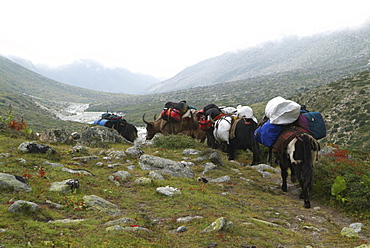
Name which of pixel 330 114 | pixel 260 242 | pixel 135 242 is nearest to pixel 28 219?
pixel 135 242

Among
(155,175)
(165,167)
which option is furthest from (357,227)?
(165,167)

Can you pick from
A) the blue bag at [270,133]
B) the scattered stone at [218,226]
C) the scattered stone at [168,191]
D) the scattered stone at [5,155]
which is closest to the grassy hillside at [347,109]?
the blue bag at [270,133]

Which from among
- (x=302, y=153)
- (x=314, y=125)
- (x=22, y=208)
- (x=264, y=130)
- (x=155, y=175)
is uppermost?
(x=314, y=125)

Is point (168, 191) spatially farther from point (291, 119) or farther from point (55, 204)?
point (291, 119)

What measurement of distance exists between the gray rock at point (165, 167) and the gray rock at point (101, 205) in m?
3.67

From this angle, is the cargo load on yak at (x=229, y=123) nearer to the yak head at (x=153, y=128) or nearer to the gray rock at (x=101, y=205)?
the yak head at (x=153, y=128)

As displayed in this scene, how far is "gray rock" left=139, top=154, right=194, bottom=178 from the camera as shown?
9.69 m

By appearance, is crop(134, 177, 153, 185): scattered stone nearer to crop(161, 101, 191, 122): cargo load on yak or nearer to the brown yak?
the brown yak

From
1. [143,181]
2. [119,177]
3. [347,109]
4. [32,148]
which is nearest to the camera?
[143,181]

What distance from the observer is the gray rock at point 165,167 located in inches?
381

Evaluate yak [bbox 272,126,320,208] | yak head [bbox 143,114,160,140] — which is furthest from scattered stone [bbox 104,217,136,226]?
yak head [bbox 143,114,160,140]

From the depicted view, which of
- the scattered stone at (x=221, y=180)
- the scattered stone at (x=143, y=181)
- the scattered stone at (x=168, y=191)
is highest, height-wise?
the scattered stone at (x=168, y=191)

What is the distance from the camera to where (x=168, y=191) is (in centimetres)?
723

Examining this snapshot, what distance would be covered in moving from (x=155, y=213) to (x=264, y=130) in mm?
5386
